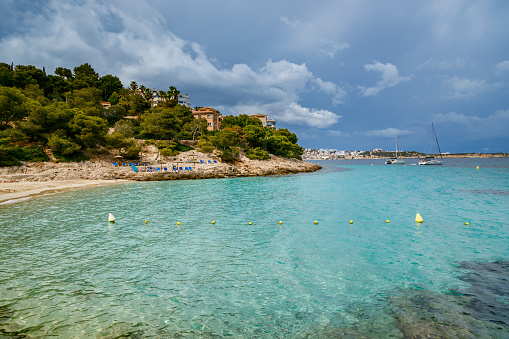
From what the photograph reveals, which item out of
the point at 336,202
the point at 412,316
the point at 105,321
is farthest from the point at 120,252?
the point at 336,202

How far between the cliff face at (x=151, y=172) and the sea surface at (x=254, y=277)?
28302mm

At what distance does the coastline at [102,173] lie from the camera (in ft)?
114

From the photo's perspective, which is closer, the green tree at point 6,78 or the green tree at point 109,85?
the green tree at point 6,78

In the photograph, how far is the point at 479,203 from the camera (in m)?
24.3

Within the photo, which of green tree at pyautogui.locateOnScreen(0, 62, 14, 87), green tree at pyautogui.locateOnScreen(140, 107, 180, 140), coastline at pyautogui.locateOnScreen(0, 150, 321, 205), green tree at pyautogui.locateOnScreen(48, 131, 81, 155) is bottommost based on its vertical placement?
coastline at pyautogui.locateOnScreen(0, 150, 321, 205)

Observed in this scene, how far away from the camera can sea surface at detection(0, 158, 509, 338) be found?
6586mm

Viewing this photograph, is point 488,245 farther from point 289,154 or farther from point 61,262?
point 289,154

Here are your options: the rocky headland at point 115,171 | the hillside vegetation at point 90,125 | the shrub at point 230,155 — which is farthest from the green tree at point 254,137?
the shrub at point 230,155

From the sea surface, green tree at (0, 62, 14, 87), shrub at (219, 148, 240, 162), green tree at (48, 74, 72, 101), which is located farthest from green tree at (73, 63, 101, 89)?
the sea surface

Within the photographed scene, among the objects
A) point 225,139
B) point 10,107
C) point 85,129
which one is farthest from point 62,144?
point 225,139

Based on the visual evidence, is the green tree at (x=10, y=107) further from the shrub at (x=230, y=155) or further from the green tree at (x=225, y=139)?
the shrub at (x=230, y=155)

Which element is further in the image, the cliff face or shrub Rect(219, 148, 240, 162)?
shrub Rect(219, 148, 240, 162)

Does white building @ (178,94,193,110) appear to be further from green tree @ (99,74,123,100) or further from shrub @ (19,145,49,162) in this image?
shrub @ (19,145,49,162)

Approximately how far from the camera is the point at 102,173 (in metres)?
48.3
